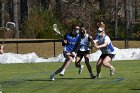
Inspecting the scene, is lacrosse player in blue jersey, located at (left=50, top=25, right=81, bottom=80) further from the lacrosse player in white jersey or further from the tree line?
the tree line

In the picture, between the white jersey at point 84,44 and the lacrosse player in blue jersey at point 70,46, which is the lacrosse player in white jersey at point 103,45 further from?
the white jersey at point 84,44

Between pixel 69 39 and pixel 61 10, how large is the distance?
46596 millimetres

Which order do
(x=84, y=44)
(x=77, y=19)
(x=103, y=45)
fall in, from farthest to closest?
(x=77, y=19) < (x=84, y=44) < (x=103, y=45)

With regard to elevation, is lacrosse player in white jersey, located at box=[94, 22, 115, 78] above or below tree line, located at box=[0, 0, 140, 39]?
above

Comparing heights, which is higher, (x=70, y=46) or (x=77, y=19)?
(x=70, y=46)

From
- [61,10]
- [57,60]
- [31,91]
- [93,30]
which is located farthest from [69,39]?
[61,10]

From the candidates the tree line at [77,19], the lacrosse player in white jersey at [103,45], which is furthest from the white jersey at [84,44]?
the tree line at [77,19]

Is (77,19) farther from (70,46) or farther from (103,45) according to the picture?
(103,45)

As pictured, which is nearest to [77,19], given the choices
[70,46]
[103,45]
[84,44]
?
[84,44]

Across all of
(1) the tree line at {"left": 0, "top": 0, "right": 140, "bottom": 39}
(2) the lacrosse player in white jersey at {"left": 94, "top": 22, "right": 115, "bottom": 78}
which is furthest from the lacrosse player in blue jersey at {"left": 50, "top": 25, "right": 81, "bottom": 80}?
(1) the tree line at {"left": 0, "top": 0, "right": 140, "bottom": 39}

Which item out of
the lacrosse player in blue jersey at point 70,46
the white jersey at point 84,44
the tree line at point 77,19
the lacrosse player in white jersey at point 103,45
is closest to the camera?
the lacrosse player in white jersey at point 103,45

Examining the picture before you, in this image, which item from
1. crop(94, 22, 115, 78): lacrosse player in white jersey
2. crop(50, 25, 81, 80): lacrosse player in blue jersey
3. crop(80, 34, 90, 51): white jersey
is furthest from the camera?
crop(80, 34, 90, 51): white jersey

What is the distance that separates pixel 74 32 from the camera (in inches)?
788

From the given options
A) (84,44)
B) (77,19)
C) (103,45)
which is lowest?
(77,19)
